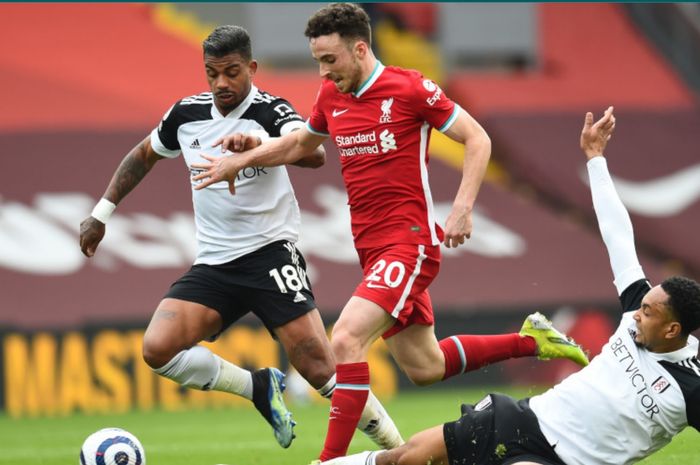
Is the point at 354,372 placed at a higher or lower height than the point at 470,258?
higher

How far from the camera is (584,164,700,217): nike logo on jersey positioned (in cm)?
1920

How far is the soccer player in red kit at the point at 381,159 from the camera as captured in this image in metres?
6.77

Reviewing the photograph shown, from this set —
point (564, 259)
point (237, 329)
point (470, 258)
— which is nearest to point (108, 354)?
point (237, 329)

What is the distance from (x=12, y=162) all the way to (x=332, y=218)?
13.9 feet

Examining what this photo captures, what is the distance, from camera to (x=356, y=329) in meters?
6.57

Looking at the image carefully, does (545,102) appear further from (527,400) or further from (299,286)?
(527,400)

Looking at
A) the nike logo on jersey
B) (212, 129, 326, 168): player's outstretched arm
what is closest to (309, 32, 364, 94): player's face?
(212, 129, 326, 168): player's outstretched arm

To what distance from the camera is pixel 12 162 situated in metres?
16.7

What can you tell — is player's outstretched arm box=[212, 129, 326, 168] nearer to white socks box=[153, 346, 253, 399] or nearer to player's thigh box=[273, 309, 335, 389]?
player's thigh box=[273, 309, 335, 389]

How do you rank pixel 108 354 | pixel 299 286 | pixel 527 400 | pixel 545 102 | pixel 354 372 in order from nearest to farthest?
pixel 527 400 → pixel 354 372 → pixel 299 286 → pixel 108 354 → pixel 545 102

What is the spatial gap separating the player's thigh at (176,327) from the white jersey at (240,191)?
347 millimetres

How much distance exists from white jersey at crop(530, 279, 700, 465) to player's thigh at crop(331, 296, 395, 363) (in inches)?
42.6

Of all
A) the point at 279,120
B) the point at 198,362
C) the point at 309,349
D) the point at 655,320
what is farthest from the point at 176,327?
the point at 655,320

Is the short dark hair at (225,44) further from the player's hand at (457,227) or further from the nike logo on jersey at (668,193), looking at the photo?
the nike logo on jersey at (668,193)
